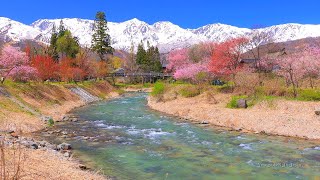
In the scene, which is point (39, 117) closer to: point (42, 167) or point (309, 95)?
point (42, 167)

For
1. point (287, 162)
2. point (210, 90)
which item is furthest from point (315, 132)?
point (210, 90)

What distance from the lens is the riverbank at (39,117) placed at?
1280 centimetres

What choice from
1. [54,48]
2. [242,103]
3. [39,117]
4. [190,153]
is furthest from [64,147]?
[54,48]

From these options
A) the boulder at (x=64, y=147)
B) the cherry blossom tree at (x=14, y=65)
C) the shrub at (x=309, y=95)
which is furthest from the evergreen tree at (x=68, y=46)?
the boulder at (x=64, y=147)

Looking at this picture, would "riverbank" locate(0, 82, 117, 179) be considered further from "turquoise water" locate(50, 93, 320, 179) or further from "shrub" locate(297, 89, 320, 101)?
"shrub" locate(297, 89, 320, 101)

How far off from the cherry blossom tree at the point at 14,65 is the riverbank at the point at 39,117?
134 inches

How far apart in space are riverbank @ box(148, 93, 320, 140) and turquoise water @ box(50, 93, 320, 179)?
2.10m

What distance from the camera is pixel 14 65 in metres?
50.3

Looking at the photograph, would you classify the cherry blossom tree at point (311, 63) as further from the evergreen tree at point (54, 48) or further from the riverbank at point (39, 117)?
the evergreen tree at point (54, 48)

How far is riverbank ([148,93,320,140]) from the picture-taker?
25688mm

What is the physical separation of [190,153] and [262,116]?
1252cm

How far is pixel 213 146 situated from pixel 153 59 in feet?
312

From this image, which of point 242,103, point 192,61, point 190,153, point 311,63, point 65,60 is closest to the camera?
point 190,153

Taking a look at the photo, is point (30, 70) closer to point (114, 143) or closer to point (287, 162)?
point (114, 143)
